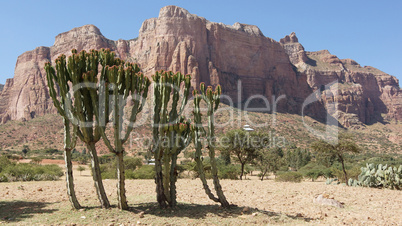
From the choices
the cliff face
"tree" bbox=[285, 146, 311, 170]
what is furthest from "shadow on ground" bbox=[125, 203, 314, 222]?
the cliff face

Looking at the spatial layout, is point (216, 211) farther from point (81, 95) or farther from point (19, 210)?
point (19, 210)

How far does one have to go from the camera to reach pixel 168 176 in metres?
7.84

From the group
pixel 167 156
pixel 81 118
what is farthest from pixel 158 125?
pixel 81 118

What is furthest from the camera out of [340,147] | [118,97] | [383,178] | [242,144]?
[242,144]

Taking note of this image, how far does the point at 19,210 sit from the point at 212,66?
291 ft

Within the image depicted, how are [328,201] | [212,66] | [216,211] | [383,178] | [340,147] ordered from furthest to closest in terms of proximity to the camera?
[212,66], [340,147], [383,178], [328,201], [216,211]

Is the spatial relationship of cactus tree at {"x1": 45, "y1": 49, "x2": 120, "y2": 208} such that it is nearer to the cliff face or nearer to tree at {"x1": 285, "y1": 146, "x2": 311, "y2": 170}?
tree at {"x1": 285, "y1": 146, "x2": 311, "y2": 170}

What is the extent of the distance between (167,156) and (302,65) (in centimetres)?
14435

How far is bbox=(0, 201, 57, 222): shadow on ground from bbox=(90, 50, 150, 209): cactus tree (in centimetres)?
234

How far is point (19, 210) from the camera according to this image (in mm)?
7891

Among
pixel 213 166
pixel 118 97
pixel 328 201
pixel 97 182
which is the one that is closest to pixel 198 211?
pixel 213 166

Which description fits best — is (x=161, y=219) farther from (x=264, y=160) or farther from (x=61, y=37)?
(x=61, y=37)

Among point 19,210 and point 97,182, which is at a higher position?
point 97,182

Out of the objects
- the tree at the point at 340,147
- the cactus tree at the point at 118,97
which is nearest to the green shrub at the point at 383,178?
the tree at the point at 340,147
